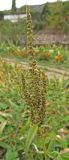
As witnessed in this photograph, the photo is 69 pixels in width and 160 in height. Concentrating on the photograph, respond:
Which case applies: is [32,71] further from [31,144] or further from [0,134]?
[0,134]

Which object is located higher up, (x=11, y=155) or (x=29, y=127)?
(x=29, y=127)

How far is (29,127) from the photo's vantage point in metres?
3.91

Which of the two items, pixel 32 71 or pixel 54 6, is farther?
pixel 54 6

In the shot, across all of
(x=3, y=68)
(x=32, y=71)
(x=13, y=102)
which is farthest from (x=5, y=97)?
(x=32, y=71)

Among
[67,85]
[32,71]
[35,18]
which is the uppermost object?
[32,71]

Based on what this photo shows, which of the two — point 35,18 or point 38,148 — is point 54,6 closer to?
point 35,18

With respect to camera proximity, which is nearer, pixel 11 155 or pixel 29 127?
pixel 11 155

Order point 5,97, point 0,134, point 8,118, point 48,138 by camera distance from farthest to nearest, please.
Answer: point 5,97 → point 8,118 → point 0,134 → point 48,138

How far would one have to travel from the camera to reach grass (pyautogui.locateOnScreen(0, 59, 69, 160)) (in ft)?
11.8

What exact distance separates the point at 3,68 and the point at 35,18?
34.7 meters

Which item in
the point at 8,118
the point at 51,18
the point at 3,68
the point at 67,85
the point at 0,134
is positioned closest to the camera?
the point at 0,134

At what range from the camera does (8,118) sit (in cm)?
445

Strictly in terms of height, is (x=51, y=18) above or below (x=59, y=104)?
below

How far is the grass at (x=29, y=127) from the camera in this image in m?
3.60
